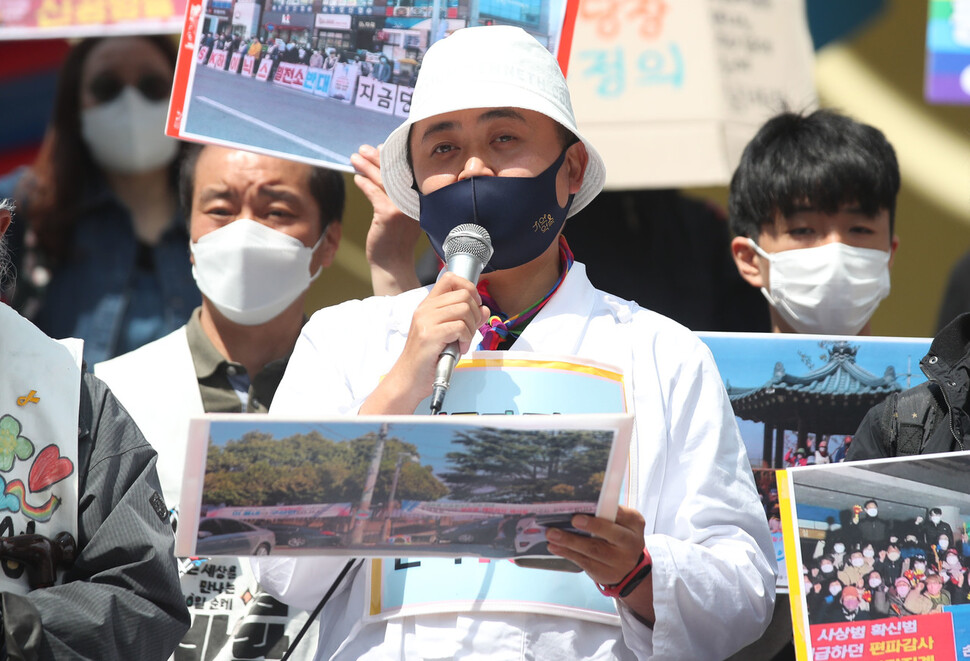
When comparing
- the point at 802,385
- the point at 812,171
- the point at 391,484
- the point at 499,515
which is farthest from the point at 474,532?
the point at 812,171

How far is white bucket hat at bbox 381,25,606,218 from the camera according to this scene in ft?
10.2

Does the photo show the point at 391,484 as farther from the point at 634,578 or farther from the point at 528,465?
the point at 634,578

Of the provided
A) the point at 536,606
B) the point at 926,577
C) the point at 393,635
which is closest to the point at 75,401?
the point at 393,635

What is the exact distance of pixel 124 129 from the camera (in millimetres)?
6102

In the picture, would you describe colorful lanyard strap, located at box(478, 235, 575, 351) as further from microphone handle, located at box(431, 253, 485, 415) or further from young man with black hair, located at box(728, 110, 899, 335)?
young man with black hair, located at box(728, 110, 899, 335)

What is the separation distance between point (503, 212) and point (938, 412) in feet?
3.75

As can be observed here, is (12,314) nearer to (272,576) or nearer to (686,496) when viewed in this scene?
(272,576)

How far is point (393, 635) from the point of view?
9.23 ft

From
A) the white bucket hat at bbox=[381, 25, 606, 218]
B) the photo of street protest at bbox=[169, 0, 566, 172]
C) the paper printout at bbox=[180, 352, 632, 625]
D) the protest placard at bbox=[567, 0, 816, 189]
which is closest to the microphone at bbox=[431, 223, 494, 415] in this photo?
the paper printout at bbox=[180, 352, 632, 625]

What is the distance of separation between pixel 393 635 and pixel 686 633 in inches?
23.8

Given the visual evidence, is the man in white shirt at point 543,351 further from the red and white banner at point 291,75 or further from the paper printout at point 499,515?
the red and white banner at point 291,75

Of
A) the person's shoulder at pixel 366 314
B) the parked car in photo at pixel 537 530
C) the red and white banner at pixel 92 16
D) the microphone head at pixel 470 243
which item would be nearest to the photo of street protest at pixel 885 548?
the parked car in photo at pixel 537 530

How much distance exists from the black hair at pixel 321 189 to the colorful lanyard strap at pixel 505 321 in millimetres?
1282

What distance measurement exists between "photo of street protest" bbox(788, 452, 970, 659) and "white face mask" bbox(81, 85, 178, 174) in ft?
13.4
